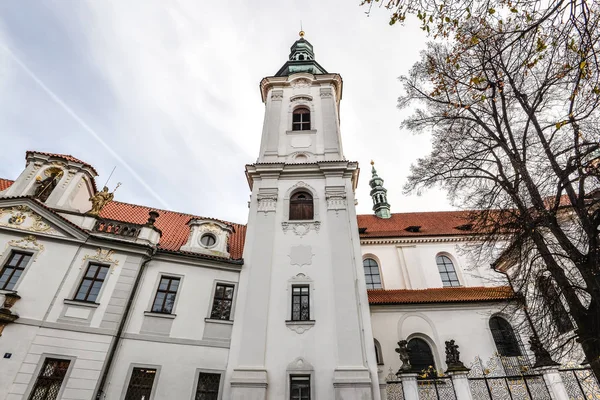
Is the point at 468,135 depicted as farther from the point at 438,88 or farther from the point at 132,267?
the point at 132,267

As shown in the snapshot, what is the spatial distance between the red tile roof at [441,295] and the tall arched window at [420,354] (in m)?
1.66

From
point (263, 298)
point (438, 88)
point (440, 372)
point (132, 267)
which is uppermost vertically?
point (438, 88)

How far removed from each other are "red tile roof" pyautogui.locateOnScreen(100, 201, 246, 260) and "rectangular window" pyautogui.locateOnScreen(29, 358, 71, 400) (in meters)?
4.52

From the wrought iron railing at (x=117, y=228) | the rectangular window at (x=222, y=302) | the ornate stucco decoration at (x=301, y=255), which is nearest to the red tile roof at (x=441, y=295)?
the ornate stucco decoration at (x=301, y=255)

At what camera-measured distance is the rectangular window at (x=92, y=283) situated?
10359 mm

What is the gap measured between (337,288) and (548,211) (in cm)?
657

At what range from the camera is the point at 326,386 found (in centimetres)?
957

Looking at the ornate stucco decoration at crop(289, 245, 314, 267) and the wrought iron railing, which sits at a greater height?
the wrought iron railing

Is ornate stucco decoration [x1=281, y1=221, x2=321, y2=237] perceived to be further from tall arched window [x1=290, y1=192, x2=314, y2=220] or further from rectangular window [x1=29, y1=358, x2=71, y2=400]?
rectangular window [x1=29, y1=358, x2=71, y2=400]

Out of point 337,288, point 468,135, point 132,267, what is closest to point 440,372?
point 337,288

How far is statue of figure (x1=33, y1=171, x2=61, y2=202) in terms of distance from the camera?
12031 millimetres

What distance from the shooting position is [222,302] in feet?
37.8

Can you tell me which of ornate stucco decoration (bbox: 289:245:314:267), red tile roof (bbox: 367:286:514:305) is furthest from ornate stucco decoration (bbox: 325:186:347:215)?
red tile roof (bbox: 367:286:514:305)

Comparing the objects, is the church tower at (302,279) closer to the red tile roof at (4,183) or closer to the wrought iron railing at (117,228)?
the wrought iron railing at (117,228)
